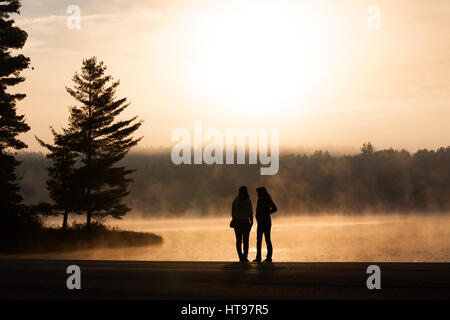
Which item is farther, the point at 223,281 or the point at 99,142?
the point at 99,142

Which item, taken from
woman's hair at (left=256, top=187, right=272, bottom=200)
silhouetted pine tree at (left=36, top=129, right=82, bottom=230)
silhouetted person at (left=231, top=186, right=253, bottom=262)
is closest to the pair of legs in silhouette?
silhouetted person at (left=231, top=186, right=253, bottom=262)

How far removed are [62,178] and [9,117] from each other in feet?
57.9

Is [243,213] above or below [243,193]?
below

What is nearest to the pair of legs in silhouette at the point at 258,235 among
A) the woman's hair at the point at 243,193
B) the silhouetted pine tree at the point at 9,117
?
the woman's hair at the point at 243,193

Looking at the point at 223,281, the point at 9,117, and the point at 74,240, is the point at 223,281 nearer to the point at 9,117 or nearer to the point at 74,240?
the point at 9,117

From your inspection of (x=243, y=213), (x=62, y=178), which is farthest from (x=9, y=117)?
(x=243, y=213)

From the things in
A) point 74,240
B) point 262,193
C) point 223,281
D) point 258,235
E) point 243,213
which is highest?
point 262,193

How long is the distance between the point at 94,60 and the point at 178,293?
61493mm

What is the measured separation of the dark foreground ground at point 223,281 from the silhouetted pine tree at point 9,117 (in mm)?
33965

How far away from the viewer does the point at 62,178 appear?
71.4 metres

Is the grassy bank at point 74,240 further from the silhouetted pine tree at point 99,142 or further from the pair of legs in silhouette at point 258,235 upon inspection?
the pair of legs in silhouette at point 258,235

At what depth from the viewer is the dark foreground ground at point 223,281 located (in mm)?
13680
